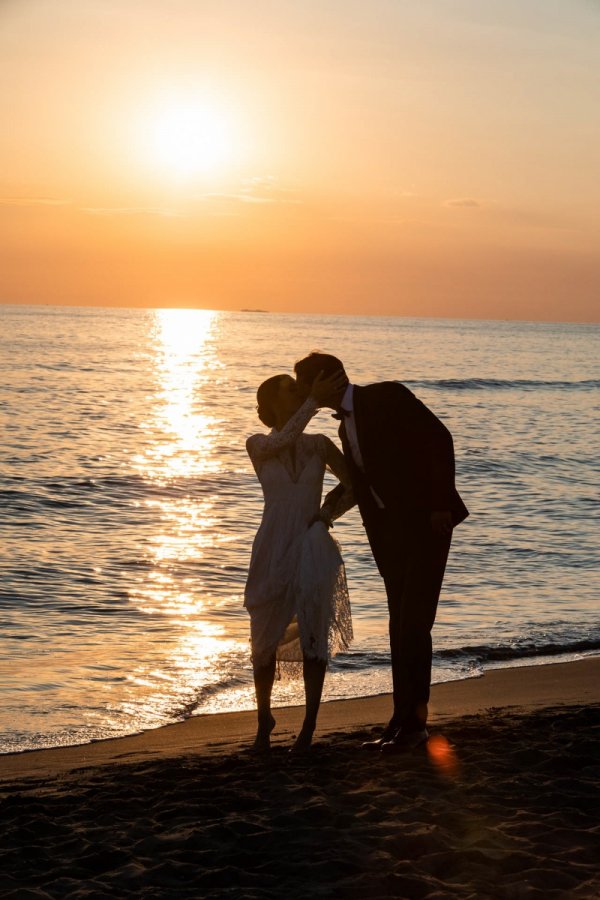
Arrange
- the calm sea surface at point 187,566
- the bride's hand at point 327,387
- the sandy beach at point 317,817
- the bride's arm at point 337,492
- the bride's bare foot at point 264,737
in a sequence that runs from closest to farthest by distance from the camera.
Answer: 1. the sandy beach at point 317,817
2. the bride's hand at point 327,387
3. the bride's arm at point 337,492
4. the bride's bare foot at point 264,737
5. the calm sea surface at point 187,566

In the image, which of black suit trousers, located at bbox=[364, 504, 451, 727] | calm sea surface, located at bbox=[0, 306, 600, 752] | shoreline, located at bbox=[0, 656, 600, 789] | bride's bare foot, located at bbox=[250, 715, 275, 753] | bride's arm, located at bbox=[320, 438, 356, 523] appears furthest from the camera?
calm sea surface, located at bbox=[0, 306, 600, 752]

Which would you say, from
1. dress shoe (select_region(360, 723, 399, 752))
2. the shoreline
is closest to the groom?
dress shoe (select_region(360, 723, 399, 752))

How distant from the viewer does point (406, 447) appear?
5.04m

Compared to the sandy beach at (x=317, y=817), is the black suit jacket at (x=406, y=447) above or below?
above

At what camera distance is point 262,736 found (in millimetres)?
5535

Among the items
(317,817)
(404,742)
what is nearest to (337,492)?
(404,742)

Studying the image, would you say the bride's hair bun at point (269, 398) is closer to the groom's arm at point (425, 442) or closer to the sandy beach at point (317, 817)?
the groom's arm at point (425, 442)

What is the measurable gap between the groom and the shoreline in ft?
3.53

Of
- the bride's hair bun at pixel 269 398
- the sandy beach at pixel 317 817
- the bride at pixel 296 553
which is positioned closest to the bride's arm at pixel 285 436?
the bride at pixel 296 553

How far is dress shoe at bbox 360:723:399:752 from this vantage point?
5461 mm

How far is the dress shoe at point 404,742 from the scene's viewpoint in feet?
17.3

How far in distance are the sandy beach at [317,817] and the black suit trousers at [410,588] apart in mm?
332

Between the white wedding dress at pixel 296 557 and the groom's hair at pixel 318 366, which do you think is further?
the white wedding dress at pixel 296 557

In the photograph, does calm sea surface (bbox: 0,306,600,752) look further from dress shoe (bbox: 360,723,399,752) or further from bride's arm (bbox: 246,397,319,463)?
bride's arm (bbox: 246,397,319,463)
